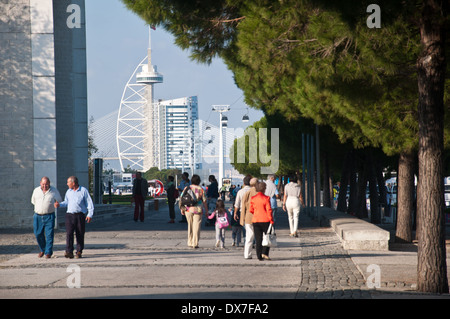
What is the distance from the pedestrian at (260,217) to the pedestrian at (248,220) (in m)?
0.22

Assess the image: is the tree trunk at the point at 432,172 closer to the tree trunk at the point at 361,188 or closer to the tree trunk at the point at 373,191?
the tree trunk at the point at 373,191

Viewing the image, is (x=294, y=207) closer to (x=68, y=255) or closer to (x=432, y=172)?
(x=68, y=255)

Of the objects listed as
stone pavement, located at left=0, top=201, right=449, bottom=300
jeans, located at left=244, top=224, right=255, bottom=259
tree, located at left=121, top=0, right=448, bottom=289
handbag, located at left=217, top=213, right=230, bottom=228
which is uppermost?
tree, located at left=121, top=0, right=448, bottom=289

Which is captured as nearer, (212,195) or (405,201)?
(405,201)

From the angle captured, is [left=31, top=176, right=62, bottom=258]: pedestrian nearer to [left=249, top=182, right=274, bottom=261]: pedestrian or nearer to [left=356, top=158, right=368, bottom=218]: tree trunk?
[left=249, top=182, right=274, bottom=261]: pedestrian

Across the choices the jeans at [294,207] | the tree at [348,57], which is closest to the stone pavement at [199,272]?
the tree at [348,57]

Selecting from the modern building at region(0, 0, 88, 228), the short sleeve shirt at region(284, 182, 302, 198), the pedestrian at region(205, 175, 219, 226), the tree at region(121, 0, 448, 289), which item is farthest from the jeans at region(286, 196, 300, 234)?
the modern building at region(0, 0, 88, 228)

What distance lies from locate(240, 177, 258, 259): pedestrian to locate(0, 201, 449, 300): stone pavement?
244 millimetres

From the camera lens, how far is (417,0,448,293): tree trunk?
9562 mm

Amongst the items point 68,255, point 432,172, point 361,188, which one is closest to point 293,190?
point 68,255

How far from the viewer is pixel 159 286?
1005 cm

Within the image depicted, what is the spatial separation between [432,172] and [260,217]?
4.82 m

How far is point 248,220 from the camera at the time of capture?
14.3 m
